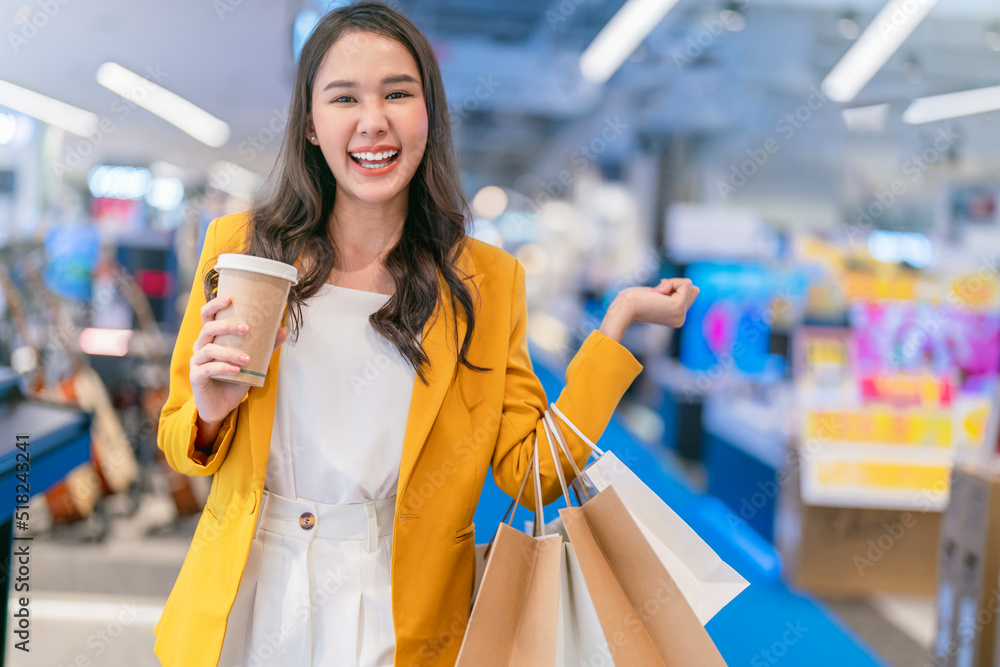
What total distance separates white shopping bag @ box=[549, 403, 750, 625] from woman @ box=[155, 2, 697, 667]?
14 centimetres

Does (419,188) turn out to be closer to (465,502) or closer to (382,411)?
(382,411)

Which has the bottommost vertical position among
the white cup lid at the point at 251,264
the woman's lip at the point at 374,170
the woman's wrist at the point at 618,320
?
the woman's wrist at the point at 618,320

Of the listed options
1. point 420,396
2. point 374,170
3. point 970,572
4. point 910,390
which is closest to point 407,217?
point 374,170

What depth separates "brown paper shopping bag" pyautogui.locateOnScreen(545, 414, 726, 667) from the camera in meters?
1.09

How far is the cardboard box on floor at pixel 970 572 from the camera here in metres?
2.55

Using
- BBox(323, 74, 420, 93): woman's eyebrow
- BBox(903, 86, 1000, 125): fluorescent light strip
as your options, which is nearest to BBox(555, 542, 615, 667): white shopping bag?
BBox(323, 74, 420, 93): woman's eyebrow

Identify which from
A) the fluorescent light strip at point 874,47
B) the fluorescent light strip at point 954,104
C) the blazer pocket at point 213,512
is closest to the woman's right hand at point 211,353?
the blazer pocket at point 213,512

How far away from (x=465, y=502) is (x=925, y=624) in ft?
11.0

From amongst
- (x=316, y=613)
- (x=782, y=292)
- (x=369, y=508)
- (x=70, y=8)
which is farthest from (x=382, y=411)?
(x=782, y=292)

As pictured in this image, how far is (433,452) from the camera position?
127cm

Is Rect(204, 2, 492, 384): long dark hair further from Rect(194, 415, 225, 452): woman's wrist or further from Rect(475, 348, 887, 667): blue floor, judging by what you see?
Rect(475, 348, 887, 667): blue floor

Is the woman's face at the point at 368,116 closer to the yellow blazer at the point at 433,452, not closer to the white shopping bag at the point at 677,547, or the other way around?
the yellow blazer at the point at 433,452

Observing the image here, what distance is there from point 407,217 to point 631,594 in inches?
30.4

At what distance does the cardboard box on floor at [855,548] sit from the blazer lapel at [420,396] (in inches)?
122
